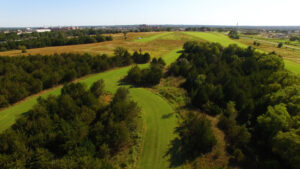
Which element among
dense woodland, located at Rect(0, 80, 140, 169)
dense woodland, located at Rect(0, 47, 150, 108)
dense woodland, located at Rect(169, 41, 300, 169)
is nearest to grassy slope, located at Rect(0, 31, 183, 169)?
dense woodland, located at Rect(0, 47, 150, 108)

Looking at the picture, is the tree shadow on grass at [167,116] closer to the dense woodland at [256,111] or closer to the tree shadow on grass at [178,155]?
the dense woodland at [256,111]

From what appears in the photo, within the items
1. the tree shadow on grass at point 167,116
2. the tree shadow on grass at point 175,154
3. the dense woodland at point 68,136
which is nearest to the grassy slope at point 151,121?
the tree shadow on grass at point 167,116

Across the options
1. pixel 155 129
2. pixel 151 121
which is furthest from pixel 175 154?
pixel 151 121

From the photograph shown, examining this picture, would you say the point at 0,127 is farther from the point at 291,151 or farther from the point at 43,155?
the point at 291,151

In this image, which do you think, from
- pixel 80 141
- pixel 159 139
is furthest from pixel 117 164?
pixel 159 139

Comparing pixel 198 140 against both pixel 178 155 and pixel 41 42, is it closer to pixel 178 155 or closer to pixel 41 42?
pixel 178 155

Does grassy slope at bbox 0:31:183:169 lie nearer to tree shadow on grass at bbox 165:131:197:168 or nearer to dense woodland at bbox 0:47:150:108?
tree shadow on grass at bbox 165:131:197:168
